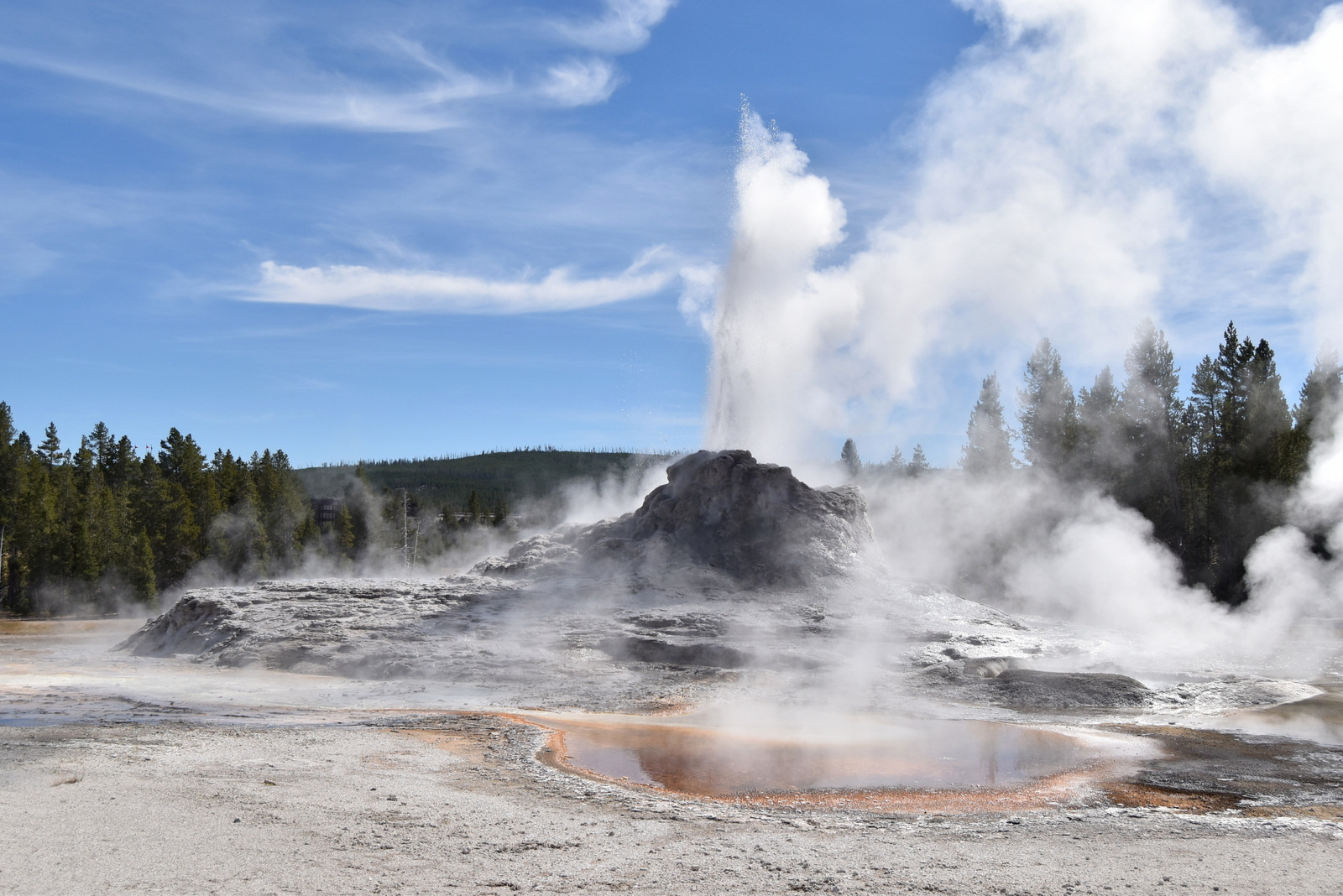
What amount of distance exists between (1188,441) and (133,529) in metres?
44.8

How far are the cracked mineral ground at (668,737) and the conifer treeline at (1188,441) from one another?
543 inches

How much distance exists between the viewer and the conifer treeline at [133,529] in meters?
36.2

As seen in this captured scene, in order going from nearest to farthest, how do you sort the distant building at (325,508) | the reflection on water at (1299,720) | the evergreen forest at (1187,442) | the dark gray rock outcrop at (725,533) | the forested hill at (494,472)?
the reflection on water at (1299,720) → the dark gray rock outcrop at (725,533) → the evergreen forest at (1187,442) → the distant building at (325,508) → the forested hill at (494,472)

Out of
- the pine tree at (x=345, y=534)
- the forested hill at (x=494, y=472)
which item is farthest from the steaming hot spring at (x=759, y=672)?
the forested hill at (x=494, y=472)

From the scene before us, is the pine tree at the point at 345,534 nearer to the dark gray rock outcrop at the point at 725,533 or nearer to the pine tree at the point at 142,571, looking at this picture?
the pine tree at the point at 142,571

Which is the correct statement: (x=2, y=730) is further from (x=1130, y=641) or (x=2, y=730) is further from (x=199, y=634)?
(x=1130, y=641)

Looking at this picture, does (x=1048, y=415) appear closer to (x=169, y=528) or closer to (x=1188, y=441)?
(x=1188, y=441)

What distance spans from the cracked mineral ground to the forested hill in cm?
6965

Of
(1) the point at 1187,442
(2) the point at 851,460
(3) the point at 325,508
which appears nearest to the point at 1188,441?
(1) the point at 1187,442

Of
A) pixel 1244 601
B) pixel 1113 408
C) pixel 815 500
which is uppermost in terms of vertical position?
pixel 1113 408

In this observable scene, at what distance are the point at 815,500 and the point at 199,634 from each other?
1317 centimetres

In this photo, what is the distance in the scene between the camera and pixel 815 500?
20875 millimetres

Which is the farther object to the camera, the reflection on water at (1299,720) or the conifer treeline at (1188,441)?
the conifer treeline at (1188,441)

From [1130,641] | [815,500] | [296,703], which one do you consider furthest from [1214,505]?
[296,703]
